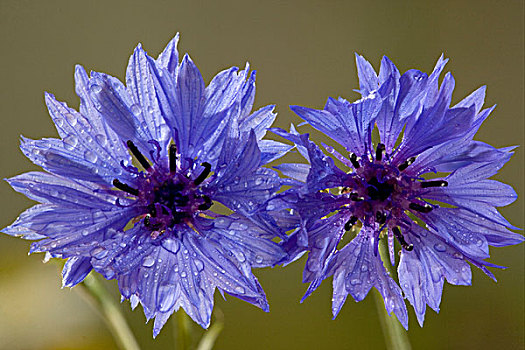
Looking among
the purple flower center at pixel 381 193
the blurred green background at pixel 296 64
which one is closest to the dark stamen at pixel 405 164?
the purple flower center at pixel 381 193

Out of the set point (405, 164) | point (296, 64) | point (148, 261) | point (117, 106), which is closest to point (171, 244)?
point (148, 261)

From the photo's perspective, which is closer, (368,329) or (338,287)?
(338,287)

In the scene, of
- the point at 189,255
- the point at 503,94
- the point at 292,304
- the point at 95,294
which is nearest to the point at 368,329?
the point at 292,304

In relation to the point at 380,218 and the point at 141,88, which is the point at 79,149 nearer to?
the point at 141,88

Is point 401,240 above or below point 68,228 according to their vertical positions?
below

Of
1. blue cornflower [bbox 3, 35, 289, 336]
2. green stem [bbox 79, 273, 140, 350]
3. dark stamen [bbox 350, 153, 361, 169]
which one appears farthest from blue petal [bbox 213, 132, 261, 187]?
green stem [bbox 79, 273, 140, 350]

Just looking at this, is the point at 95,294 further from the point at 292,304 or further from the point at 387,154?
the point at 292,304

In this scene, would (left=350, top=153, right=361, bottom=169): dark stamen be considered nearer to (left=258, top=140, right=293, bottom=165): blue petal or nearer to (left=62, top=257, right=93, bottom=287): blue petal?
(left=258, top=140, right=293, bottom=165): blue petal
